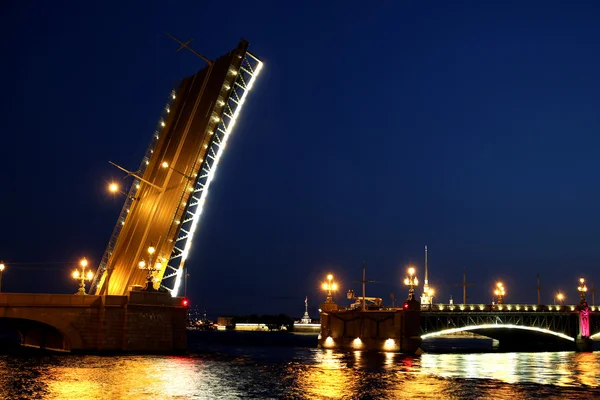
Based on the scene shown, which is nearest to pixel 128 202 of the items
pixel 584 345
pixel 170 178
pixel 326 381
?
pixel 170 178

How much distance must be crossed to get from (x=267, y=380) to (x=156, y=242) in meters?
17.0

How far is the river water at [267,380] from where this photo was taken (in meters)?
29.1

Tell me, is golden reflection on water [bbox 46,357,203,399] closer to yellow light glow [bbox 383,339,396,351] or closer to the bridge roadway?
the bridge roadway

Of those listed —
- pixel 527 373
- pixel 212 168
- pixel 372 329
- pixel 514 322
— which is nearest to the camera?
pixel 527 373

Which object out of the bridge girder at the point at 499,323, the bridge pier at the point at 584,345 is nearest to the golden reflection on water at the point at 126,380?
the bridge girder at the point at 499,323

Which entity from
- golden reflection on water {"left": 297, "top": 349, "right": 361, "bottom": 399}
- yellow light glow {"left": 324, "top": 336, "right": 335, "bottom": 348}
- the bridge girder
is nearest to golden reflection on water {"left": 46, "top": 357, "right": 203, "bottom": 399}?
golden reflection on water {"left": 297, "top": 349, "right": 361, "bottom": 399}

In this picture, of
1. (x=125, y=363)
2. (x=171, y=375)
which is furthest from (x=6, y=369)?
(x=171, y=375)

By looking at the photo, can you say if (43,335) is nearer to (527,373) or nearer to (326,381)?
(326,381)

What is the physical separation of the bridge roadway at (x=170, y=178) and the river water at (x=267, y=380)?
7823 millimetres

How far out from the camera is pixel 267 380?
36062 millimetres

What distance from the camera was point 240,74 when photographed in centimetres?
4988

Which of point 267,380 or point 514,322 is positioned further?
point 514,322

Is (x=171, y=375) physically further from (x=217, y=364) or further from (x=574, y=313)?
(x=574, y=313)

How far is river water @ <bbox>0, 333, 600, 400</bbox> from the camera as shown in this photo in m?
29.1
